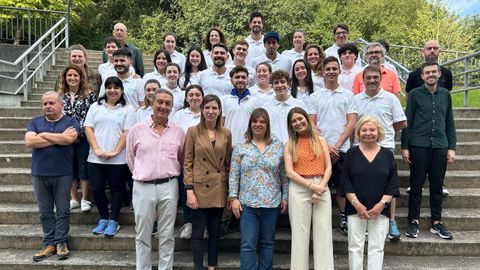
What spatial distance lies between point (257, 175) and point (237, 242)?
1.32 metres

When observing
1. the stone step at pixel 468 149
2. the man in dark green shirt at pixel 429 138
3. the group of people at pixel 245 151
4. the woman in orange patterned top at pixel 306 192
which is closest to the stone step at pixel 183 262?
the group of people at pixel 245 151

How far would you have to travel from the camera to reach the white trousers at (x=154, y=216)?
13.7 feet

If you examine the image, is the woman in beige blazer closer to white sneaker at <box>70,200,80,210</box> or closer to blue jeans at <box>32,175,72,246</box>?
blue jeans at <box>32,175,72,246</box>

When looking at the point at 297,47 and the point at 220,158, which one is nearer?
the point at 220,158

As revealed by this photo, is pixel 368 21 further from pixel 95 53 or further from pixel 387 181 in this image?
pixel 387 181

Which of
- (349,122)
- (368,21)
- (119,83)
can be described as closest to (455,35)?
(368,21)

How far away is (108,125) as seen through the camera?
475 cm

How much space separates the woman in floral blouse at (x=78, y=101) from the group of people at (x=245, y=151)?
0.01m

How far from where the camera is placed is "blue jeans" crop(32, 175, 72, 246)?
4.59 meters

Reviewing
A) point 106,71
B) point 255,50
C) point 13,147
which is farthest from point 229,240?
point 13,147

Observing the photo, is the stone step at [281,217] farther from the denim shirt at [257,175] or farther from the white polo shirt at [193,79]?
the white polo shirt at [193,79]

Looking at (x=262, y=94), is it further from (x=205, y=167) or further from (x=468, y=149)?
(x=468, y=149)

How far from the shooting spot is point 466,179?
19.2 feet

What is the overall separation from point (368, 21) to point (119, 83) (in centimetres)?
1839
